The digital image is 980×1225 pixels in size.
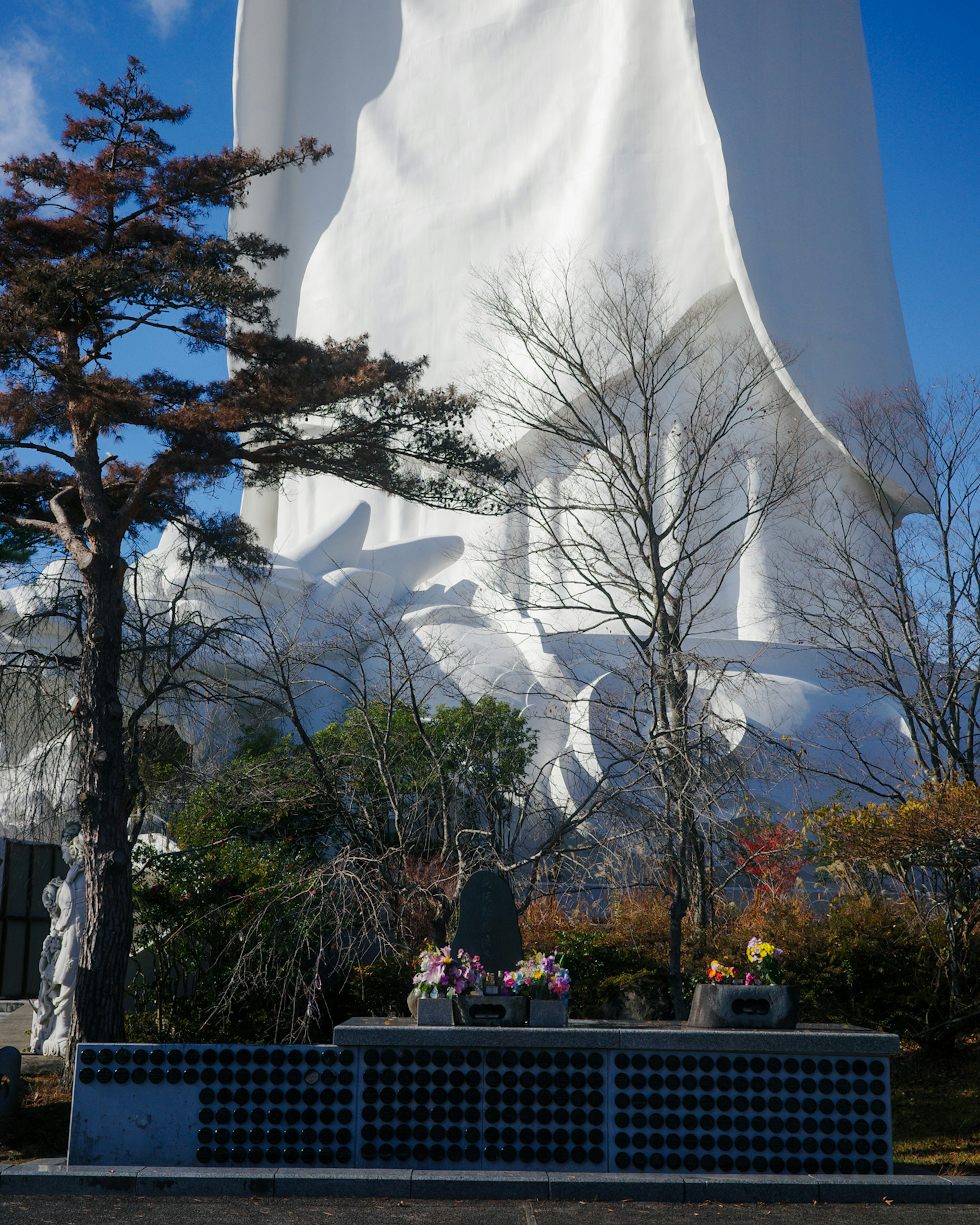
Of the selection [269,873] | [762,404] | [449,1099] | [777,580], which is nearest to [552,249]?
[762,404]

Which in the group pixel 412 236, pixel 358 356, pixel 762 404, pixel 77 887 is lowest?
pixel 77 887

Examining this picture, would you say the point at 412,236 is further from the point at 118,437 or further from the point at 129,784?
the point at 129,784

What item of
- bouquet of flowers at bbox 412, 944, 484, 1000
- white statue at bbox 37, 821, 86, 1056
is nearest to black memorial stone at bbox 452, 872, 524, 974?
bouquet of flowers at bbox 412, 944, 484, 1000

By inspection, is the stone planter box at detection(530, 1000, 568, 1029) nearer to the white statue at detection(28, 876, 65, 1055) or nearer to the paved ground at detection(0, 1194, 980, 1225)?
the paved ground at detection(0, 1194, 980, 1225)

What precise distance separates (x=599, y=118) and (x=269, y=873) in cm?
1562

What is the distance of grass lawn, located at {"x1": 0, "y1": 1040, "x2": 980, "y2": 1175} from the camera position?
7797 millimetres

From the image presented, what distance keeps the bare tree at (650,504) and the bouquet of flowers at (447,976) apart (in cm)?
253

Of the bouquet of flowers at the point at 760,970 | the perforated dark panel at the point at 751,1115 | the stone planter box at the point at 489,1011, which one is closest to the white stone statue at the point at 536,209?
the bouquet of flowers at the point at 760,970

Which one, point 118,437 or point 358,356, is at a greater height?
point 358,356

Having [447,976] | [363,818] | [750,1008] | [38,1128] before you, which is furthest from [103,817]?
[750,1008]

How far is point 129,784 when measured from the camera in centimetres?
891

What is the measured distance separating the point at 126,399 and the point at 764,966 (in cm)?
596

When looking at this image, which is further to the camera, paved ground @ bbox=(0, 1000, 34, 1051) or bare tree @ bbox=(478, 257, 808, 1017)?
paved ground @ bbox=(0, 1000, 34, 1051)

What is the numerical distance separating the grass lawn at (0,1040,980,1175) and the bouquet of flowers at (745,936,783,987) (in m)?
1.65
